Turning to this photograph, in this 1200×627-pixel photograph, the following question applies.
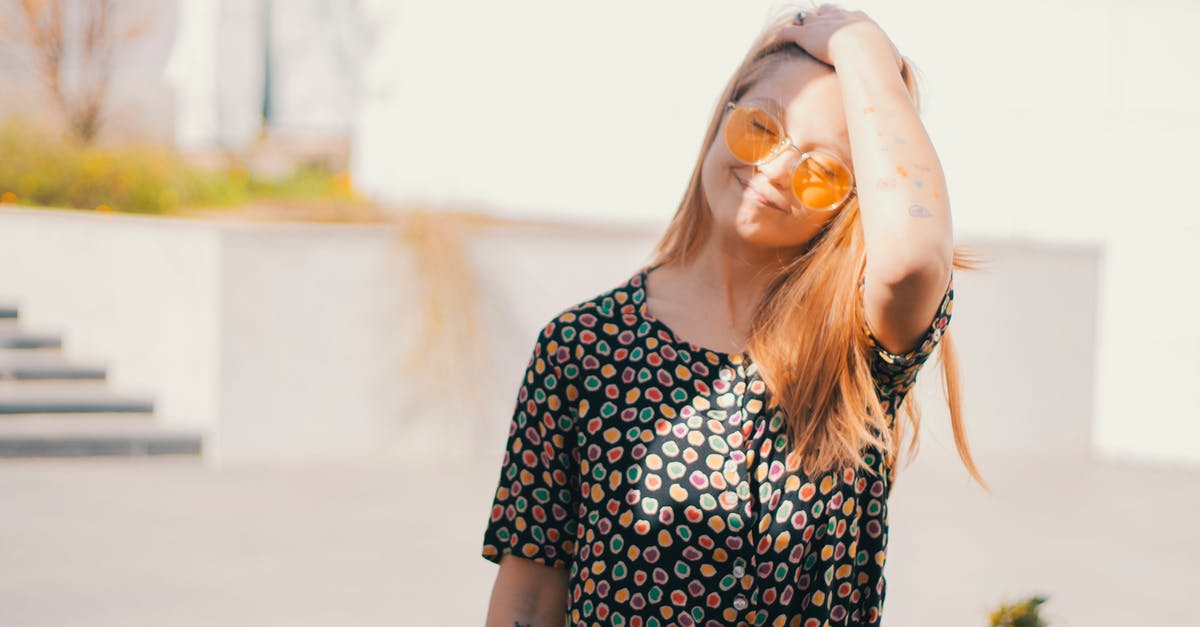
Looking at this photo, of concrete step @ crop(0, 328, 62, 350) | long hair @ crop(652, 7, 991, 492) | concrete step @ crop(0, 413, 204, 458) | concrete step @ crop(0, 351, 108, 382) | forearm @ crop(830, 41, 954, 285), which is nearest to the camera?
forearm @ crop(830, 41, 954, 285)

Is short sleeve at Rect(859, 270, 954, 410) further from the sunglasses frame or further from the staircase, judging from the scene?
the staircase

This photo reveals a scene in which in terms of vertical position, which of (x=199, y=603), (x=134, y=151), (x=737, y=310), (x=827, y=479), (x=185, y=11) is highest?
(x=185, y=11)

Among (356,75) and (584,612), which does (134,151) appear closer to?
(356,75)

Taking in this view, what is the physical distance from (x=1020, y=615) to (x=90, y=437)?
6.16 meters

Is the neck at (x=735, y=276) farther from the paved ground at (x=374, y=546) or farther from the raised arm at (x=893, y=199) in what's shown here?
the paved ground at (x=374, y=546)

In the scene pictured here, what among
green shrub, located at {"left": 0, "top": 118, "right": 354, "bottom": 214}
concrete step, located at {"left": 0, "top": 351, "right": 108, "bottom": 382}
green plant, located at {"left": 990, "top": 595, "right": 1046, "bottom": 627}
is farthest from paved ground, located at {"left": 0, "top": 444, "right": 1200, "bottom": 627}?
green plant, located at {"left": 990, "top": 595, "right": 1046, "bottom": 627}

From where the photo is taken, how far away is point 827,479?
1384 mm

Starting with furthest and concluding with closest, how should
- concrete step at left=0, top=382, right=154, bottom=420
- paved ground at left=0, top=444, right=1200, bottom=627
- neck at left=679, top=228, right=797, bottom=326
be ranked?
1. concrete step at left=0, top=382, right=154, bottom=420
2. paved ground at left=0, top=444, right=1200, bottom=627
3. neck at left=679, top=228, right=797, bottom=326

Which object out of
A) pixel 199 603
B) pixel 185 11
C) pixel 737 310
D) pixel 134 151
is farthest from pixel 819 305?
pixel 185 11

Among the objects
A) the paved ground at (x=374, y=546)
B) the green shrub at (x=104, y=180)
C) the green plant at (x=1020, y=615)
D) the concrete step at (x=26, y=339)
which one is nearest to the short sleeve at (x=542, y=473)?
the green plant at (x=1020, y=615)

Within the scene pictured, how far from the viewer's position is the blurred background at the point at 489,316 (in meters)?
5.22

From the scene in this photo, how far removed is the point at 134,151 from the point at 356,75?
2738mm

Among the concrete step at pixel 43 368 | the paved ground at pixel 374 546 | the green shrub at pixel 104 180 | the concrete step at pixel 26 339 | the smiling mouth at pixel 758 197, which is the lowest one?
the paved ground at pixel 374 546

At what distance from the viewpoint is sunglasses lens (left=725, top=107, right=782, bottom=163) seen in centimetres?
141
